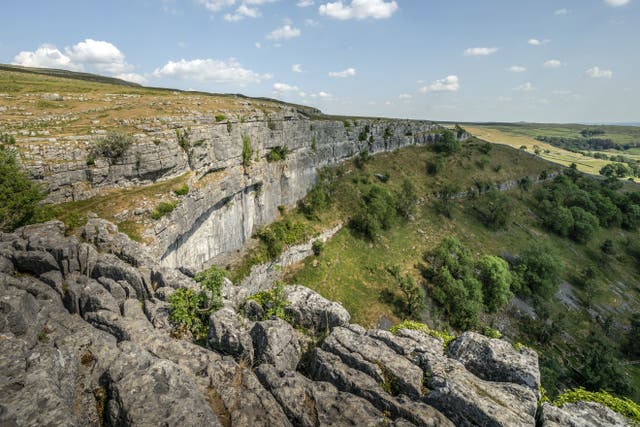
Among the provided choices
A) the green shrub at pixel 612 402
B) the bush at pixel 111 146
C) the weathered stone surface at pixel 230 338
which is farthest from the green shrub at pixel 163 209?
the green shrub at pixel 612 402

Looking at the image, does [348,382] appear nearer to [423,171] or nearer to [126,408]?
[126,408]

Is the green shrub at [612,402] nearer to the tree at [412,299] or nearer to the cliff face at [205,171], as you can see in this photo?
the cliff face at [205,171]

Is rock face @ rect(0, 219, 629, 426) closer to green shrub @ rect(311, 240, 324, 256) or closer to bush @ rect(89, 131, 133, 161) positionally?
bush @ rect(89, 131, 133, 161)

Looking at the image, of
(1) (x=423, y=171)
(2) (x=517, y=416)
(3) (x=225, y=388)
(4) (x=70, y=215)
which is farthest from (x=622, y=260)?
(4) (x=70, y=215)

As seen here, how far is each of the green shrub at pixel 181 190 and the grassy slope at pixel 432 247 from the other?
840 inches

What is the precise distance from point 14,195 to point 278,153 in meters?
32.2

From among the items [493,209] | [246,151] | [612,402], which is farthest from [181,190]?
[493,209]

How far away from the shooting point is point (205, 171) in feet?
105

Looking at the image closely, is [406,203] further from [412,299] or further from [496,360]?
[496,360]

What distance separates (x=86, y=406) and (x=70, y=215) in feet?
53.5

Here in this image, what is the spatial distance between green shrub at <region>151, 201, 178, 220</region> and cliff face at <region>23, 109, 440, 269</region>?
53cm

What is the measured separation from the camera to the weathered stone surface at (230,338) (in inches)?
499

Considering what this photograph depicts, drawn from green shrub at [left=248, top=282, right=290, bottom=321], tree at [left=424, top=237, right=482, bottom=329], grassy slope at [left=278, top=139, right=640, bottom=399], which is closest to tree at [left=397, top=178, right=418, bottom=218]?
grassy slope at [left=278, top=139, right=640, bottom=399]

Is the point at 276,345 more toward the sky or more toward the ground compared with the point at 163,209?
more toward the ground
